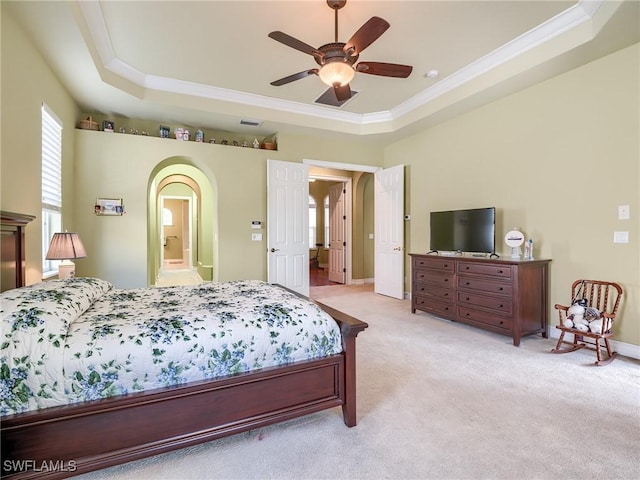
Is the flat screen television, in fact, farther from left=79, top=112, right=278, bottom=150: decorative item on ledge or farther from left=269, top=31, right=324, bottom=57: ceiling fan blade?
left=79, top=112, right=278, bottom=150: decorative item on ledge

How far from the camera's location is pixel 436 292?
14.2 ft

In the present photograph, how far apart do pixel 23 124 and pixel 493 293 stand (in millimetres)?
4697

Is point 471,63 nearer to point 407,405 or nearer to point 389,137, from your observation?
point 389,137

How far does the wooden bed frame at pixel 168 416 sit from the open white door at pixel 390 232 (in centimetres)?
399

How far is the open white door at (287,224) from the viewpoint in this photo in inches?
211

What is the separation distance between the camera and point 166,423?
1585 mm

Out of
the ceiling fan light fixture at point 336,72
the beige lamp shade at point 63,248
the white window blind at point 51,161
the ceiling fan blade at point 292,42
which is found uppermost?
the ceiling fan blade at point 292,42

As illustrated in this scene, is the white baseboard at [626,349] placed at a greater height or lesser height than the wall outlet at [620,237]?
lesser

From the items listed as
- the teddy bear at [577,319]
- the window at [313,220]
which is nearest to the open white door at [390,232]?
the teddy bear at [577,319]

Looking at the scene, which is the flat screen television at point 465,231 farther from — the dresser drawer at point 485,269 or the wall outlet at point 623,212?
the wall outlet at point 623,212

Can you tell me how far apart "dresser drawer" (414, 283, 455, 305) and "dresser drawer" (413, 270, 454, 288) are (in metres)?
0.06

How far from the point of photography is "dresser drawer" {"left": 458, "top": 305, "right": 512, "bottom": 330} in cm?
347

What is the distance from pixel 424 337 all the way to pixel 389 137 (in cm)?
354

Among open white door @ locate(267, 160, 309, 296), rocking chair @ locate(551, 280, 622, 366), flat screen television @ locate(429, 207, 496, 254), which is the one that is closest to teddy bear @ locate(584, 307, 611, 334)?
rocking chair @ locate(551, 280, 622, 366)
